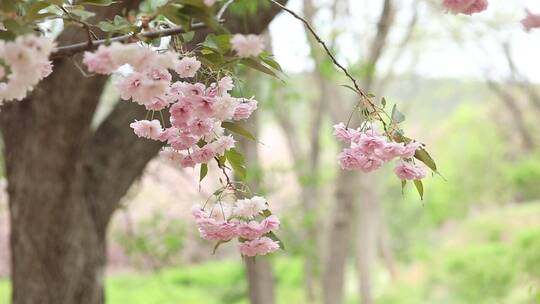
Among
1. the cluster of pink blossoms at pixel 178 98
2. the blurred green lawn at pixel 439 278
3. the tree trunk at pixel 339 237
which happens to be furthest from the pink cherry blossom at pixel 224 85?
the blurred green lawn at pixel 439 278

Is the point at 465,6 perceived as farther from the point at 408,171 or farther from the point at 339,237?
the point at 339,237

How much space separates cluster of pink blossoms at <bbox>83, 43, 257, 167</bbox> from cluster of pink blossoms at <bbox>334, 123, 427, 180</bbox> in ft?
0.47

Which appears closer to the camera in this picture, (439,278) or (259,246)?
(259,246)

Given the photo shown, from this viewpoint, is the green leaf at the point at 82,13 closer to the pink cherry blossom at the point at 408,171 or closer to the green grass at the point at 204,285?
the pink cherry blossom at the point at 408,171

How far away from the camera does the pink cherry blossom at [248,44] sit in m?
0.72

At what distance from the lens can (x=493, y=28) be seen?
21.1ft

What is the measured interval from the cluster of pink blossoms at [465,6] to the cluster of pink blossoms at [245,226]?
35cm

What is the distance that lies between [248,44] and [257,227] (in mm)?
339

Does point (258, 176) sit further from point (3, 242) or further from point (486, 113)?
point (486, 113)

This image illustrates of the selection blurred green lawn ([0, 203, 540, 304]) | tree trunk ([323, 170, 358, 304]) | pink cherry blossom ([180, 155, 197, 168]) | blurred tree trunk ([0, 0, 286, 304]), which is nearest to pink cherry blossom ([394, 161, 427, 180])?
pink cherry blossom ([180, 155, 197, 168])

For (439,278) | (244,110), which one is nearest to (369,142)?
(244,110)

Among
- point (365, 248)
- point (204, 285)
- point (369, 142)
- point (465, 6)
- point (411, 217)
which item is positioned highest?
point (411, 217)

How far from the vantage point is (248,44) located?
2.38 ft

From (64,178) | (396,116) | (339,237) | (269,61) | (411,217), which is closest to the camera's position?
(269,61)
